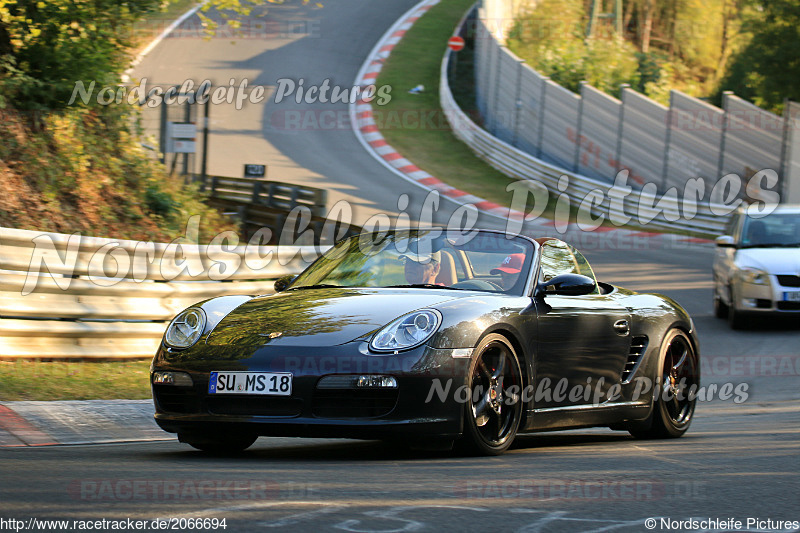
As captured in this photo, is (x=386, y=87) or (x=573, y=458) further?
(x=386, y=87)

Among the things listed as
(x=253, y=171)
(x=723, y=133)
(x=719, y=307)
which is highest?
(x=723, y=133)

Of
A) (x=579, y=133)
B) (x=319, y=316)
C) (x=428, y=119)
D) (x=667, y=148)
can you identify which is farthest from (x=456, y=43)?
(x=319, y=316)

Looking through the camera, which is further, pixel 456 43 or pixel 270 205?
pixel 456 43

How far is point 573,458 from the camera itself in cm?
605

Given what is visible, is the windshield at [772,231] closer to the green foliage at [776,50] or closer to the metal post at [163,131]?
the metal post at [163,131]

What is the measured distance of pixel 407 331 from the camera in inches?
224

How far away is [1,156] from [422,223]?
12886 millimetres

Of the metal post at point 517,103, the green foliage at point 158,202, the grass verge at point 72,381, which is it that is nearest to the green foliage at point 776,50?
the metal post at point 517,103

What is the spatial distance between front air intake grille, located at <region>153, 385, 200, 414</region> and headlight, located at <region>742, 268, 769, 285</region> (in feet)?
31.1

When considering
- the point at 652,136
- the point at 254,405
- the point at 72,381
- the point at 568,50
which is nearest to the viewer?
the point at 254,405

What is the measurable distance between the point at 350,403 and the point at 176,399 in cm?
100

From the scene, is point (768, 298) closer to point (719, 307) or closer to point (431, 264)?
point (719, 307)

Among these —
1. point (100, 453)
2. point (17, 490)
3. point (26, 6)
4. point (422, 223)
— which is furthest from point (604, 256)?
point (17, 490)

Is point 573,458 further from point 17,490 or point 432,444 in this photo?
point 17,490
